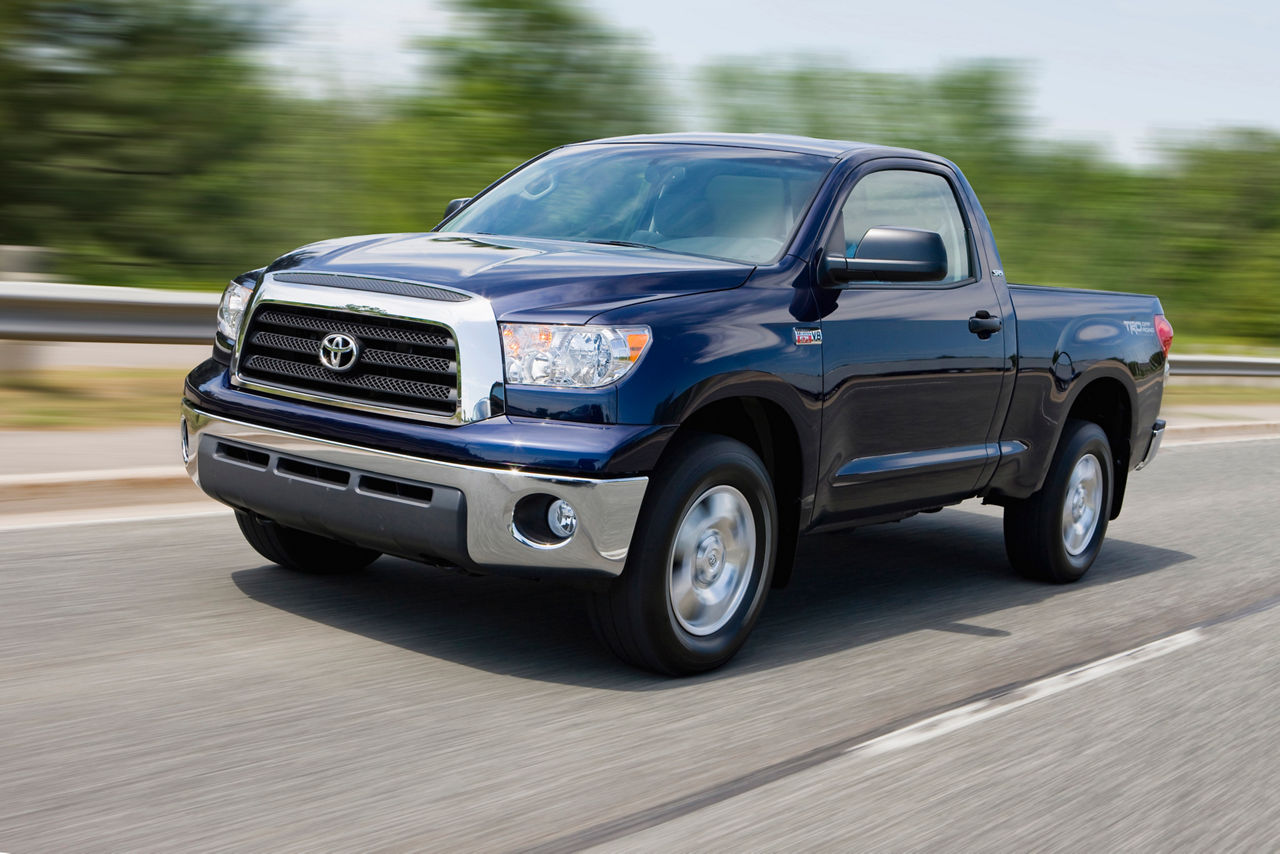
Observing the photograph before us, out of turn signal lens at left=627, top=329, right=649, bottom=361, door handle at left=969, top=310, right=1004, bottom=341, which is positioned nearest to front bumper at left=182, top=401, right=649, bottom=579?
turn signal lens at left=627, top=329, right=649, bottom=361

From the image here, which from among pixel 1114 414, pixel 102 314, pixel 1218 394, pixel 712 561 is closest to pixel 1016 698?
pixel 712 561

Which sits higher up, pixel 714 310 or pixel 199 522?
pixel 714 310

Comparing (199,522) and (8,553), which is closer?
(8,553)

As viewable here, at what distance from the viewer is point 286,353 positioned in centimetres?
496

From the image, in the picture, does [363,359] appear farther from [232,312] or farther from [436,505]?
[232,312]

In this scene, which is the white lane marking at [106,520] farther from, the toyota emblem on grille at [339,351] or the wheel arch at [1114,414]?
the wheel arch at [1114,414]

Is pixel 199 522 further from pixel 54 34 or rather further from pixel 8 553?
pixel 54 34

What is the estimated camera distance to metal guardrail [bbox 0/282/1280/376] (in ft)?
28.4

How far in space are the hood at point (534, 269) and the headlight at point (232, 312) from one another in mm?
165

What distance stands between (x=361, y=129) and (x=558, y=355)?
54.7 feet

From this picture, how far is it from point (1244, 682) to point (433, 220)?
54.6 feet

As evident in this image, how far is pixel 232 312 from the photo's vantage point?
5.30m

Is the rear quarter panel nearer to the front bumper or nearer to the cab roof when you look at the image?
the cab roof

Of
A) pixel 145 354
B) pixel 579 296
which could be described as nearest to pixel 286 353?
pixel 579 296
